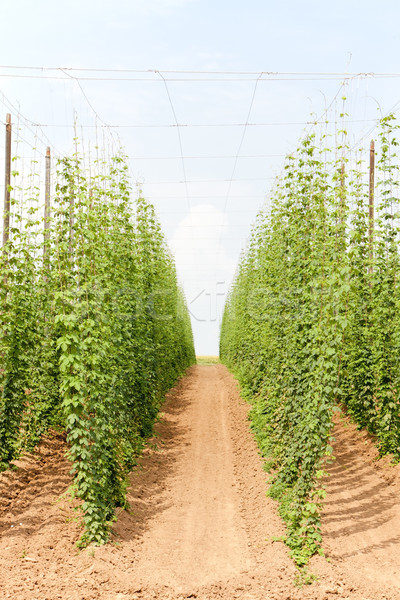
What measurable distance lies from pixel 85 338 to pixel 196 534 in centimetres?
317

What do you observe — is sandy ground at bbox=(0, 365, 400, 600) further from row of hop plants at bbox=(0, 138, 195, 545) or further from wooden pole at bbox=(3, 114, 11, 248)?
wooden pole at bbox=(3, 114, 11, 248)

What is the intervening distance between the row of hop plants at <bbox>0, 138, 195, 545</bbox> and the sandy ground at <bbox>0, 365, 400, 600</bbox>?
50cm

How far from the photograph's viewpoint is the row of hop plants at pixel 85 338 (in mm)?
7566

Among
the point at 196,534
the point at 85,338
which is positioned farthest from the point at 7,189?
the point at 196,534

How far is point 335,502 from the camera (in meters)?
9.17

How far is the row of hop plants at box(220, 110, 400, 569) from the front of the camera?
7602 millimetres

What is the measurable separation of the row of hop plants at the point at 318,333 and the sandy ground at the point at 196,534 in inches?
16.9

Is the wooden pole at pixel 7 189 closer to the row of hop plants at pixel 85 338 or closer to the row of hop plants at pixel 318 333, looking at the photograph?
the row of hop plants at pixel 85 338

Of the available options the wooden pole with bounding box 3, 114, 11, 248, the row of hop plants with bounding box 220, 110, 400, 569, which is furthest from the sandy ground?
the wooden pole with bounding box 3, 114, 11, 248

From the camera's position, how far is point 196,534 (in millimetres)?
8094

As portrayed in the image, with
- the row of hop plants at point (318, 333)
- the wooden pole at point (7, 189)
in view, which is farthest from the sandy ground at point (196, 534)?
the wooden pole at point (7, 189)

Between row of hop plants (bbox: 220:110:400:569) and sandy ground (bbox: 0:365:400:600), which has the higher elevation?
row of hop plants (bbox: 220:110:400:569)

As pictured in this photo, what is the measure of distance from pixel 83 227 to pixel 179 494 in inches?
193

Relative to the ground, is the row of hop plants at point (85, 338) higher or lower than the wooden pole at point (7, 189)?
lower
